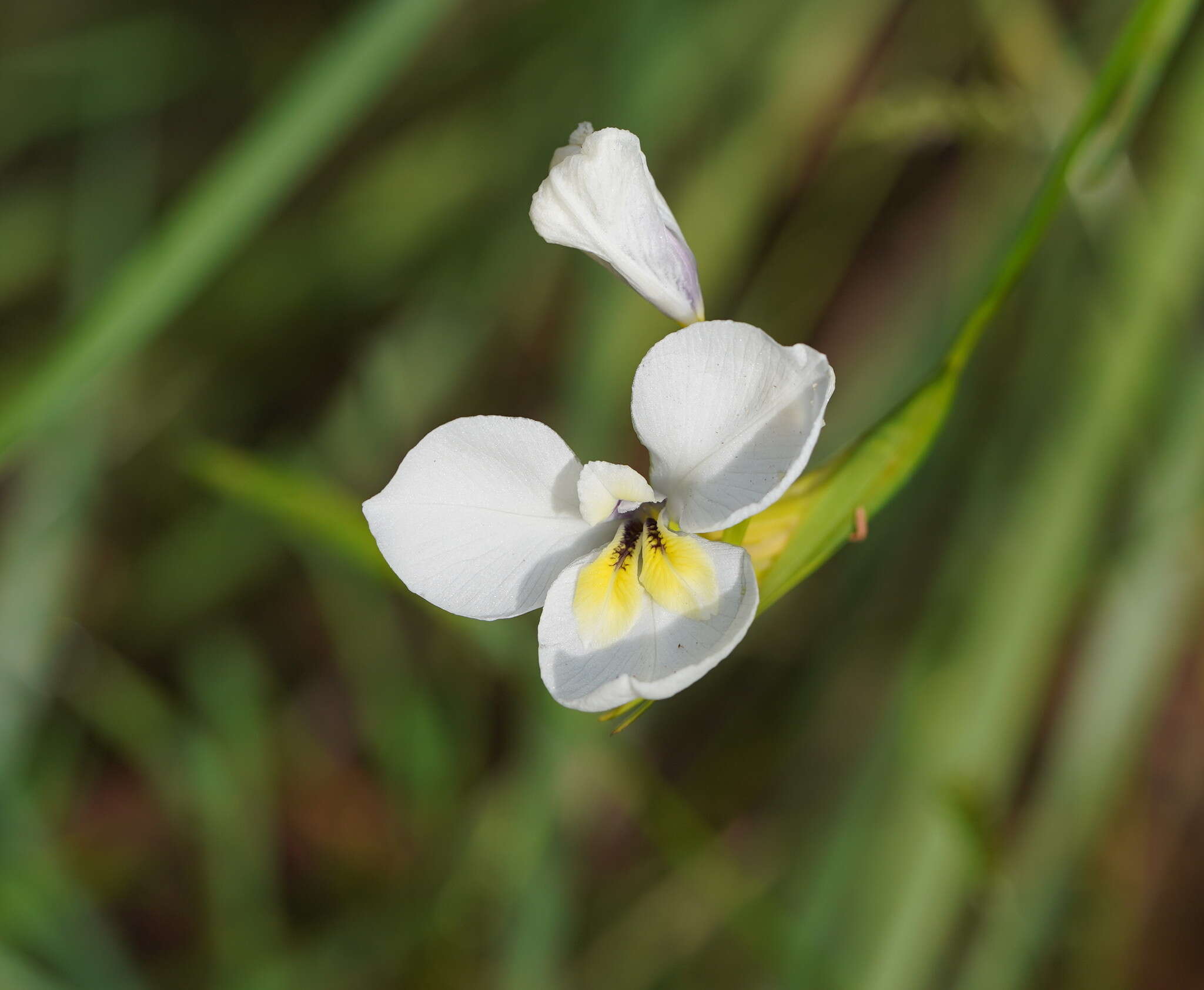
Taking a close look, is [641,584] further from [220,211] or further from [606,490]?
[220,211]

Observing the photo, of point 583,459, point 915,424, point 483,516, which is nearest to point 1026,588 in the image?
point 583,459

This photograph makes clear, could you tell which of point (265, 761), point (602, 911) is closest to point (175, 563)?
point (265, 761)

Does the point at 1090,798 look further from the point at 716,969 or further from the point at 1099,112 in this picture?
the point at 1099,112

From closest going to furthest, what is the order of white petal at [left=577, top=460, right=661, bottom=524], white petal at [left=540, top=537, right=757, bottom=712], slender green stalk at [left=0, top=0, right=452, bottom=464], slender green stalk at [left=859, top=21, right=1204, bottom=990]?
white petal at [left=540, top=537, right=757, bottom=712], white petal at [left=577, top=460, right=661, bottom=524], slender green stalk at [left=0, top=0, right=452, bottom=464], slender green stalk at [left=859, top=21, right=1204, bottom=990]

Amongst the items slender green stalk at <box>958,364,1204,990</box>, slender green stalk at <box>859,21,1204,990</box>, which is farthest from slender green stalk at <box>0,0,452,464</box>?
slender green stalk at <box>958,364,1204,990</box>

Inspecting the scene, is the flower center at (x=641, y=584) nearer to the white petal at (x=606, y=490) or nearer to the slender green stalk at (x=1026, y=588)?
the white petal at (x=606, y=490)

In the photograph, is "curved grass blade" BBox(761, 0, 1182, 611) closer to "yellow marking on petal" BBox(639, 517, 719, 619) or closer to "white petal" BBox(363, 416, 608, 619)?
"yellow marking on petal" BBox(639, 517, 719, 619)

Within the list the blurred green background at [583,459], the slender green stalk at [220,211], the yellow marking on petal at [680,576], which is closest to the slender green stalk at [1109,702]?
the blurred green background at [583,459]
